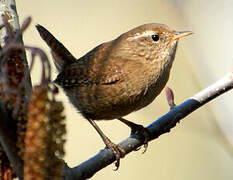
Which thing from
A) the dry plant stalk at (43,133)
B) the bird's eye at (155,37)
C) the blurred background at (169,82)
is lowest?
the blurred background at (169,82)

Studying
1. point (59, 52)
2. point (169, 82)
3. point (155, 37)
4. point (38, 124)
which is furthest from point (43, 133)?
point (169, 82)

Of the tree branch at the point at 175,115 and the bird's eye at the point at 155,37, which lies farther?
the bird's eye at the point at 155,37

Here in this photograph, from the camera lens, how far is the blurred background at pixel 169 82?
3125mm

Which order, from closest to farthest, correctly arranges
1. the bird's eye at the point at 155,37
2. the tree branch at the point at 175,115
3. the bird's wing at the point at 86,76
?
the tree branch at the point at 175,115 < the bird's wing at the point at 86,76 < the bird's eye at the point at 155,37

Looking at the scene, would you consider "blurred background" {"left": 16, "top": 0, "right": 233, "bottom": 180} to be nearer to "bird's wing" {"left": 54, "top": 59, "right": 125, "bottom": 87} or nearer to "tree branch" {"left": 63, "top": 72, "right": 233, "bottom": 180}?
"tree branch" {"left": 63, "top": 72, "right": 233, "bottom": 180}

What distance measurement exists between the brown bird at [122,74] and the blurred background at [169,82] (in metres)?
0.22

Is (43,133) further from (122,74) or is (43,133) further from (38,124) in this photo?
(122,74)

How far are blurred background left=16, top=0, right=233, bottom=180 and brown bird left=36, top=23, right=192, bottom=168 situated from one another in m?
0.22

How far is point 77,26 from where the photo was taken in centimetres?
541

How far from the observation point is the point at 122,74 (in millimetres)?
3162

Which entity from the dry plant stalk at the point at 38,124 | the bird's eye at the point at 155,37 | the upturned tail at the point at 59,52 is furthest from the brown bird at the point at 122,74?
the dry plant stalk at the point at 38,124

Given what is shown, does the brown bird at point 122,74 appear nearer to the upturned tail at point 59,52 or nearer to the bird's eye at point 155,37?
the bird's eye at point 155,37

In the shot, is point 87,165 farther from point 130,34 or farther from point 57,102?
point 130,34

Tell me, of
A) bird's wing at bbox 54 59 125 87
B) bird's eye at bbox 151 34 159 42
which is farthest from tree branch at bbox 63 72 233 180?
bird's eye at bbox 151 34 159 42
